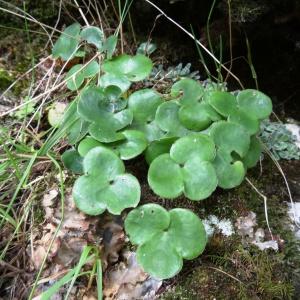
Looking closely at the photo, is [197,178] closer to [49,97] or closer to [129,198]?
[129,198]

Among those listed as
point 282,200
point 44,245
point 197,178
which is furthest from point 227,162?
point 44,245

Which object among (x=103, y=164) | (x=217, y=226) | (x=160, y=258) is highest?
(x=103, y=164)

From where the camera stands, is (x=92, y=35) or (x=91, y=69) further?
(x=92, y=35)

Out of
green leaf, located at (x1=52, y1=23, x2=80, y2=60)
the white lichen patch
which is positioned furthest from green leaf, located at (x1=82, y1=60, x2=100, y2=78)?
the white lichen patch

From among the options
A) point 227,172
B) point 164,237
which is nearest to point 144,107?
point 227,172

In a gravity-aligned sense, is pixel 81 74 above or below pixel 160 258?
above

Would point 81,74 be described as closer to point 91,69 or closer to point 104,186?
point 91,69
